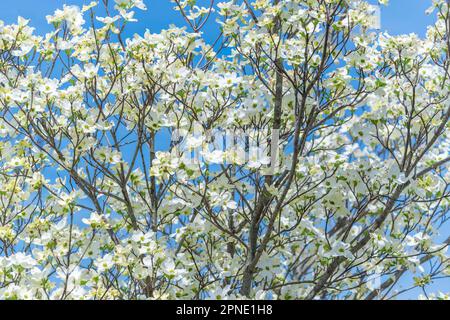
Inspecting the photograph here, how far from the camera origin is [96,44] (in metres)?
4.71

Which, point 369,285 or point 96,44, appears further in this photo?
point 369,285

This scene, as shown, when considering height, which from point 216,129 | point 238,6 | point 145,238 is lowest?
point 145,238

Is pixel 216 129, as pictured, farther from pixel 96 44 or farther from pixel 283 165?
pixel 96 44

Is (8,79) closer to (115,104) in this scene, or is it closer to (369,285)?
(115,104)

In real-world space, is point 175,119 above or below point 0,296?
above

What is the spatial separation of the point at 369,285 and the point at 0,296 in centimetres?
355

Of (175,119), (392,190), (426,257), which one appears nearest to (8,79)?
(175,119)

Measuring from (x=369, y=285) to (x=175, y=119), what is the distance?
2.64 meters

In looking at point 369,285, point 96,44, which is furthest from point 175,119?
point 369,285

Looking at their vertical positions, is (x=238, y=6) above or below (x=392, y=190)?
above

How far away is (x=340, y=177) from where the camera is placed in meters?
4.51
